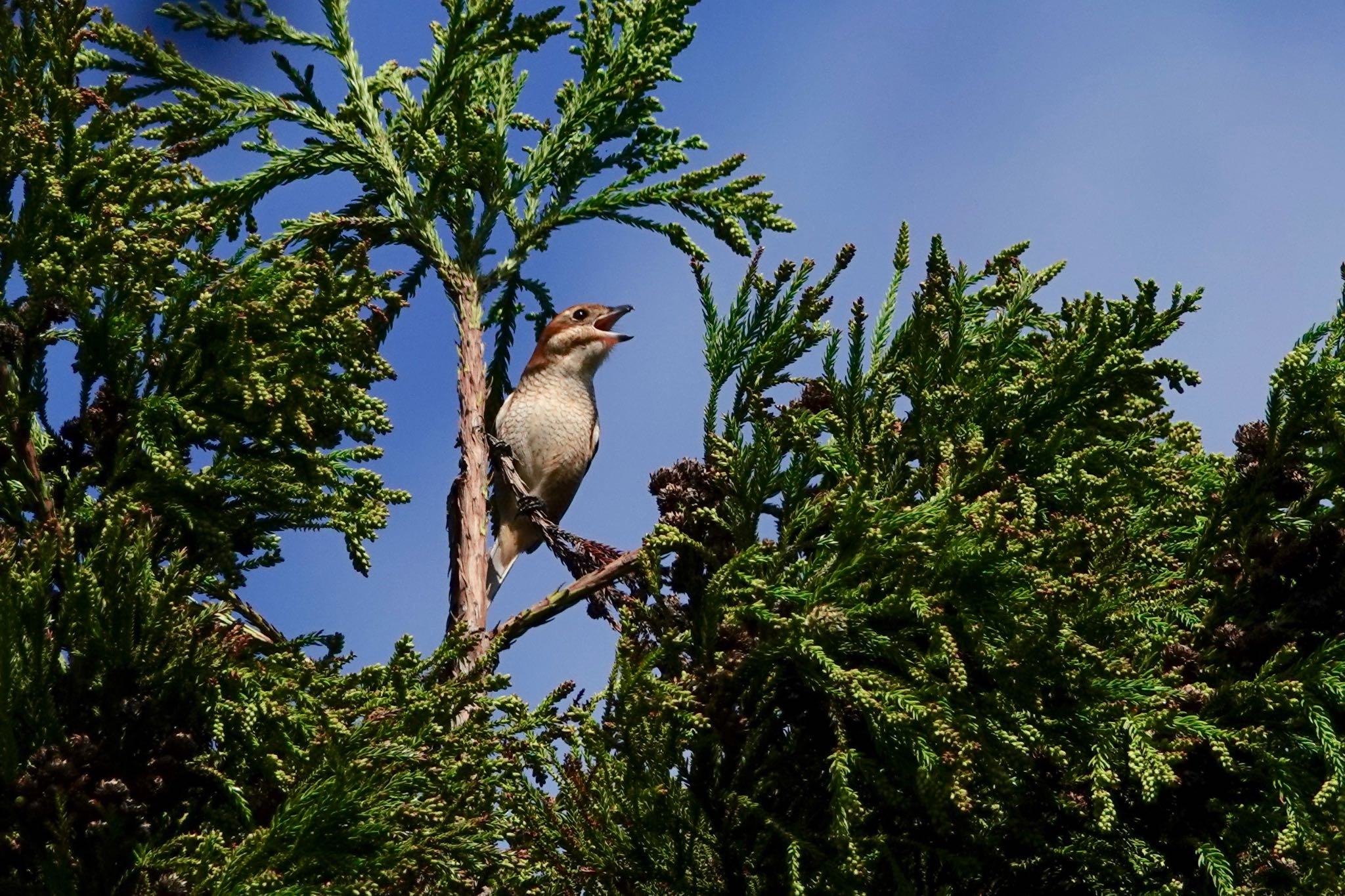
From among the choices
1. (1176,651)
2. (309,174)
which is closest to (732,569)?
(1176,651)

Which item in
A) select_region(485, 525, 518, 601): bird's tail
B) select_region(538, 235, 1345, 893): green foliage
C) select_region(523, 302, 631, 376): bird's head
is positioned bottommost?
select_region(538, 235, 1345, 893): green foliage

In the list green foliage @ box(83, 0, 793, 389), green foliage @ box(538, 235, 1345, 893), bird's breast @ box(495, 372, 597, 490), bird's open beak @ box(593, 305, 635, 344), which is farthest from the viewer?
bird's open beak @ box(593, 305, 635, 344)

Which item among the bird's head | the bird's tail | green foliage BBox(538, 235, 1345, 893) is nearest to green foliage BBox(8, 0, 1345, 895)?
green foliage BBox(538, 235, 1345, 893)

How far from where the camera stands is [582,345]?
7.56 metres

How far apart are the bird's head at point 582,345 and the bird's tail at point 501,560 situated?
1.20 meters

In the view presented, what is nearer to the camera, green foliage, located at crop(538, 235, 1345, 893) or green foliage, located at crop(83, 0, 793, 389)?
green foliage, located at crop(538, 235, 1345, 893)

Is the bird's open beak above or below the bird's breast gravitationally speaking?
above

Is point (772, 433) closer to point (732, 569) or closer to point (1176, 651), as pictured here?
point (732, 569)

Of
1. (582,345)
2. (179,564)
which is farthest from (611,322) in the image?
(179,564)

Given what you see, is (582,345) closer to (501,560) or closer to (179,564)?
(501,560)

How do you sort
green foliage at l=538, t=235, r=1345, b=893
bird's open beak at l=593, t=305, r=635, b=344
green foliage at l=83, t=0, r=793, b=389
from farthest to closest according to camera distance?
bird's open beak at l=593, t=305, r=635, b=344, green foliage at l=83, t=0, r=793, b=389, green foliage at l=538, t=235, r=1345, b=893

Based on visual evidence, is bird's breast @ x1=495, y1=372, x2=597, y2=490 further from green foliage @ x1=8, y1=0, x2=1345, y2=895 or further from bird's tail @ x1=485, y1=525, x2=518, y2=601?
green foliage @ x1=8, y1=0, x2=1345, y2=895

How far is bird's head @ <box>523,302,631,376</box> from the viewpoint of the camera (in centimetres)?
754

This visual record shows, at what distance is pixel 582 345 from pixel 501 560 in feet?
4.72
